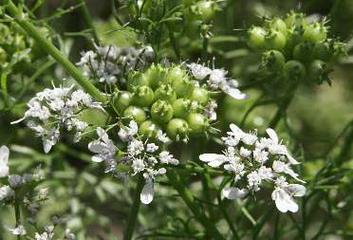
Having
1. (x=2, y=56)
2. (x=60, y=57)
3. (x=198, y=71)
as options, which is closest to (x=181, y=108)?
(x=198, y=71)

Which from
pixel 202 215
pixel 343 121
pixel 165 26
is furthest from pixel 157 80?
pixel 343 121

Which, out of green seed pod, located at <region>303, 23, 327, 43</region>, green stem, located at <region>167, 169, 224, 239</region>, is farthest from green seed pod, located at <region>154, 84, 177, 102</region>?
green seed pod, located at <region>303, 23, 327, 43</region>

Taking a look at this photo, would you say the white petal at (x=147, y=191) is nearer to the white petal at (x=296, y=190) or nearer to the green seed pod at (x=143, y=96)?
the green seed pod at (x=143, y=96)

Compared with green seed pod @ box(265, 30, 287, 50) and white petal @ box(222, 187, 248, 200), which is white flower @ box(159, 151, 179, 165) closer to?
white petal @ box(222, 187, 248, 200)

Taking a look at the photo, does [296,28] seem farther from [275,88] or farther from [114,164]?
[114,164]

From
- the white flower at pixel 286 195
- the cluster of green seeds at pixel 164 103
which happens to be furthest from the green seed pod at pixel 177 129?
the white flower at pixel 286 195
